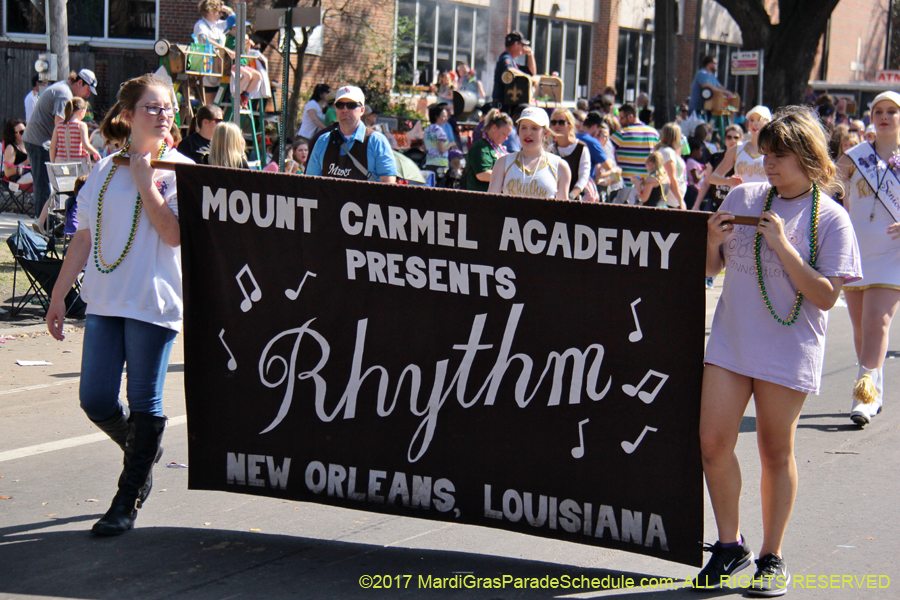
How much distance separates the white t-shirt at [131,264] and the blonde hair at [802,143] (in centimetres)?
234

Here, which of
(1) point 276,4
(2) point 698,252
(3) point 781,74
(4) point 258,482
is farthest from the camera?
(3) point 781,74

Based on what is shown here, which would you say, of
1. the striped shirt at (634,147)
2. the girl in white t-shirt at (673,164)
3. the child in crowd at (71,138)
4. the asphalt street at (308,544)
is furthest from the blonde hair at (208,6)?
the asphalt street at (308,544)

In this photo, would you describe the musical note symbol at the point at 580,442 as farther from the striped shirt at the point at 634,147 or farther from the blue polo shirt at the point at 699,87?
the blue polo shirt at the point at 699,87

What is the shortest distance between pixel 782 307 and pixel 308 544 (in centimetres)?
213

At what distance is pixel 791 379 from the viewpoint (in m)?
3.55

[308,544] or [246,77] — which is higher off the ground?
[246,77]

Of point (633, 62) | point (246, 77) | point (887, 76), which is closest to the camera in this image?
point (246, 77)

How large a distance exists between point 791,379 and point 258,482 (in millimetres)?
2105

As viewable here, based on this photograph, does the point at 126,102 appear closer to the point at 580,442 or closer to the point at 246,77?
the point at 580,442

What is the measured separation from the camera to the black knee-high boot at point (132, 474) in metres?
4.13

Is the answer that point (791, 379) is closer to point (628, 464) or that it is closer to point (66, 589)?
point (628, 464)

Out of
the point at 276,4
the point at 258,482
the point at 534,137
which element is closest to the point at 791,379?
the point at 258,482

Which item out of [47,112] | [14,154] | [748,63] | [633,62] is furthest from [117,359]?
[633,62]

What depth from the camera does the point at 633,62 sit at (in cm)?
3397
